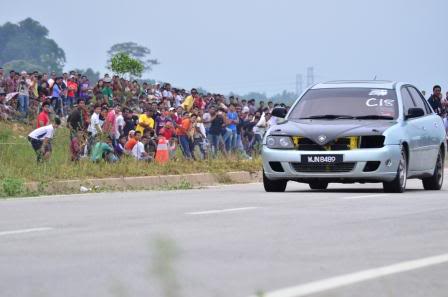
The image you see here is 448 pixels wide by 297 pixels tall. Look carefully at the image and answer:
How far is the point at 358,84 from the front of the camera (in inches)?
845

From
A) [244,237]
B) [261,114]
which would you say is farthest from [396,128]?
[261,114]

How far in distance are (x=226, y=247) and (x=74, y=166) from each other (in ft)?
46.8

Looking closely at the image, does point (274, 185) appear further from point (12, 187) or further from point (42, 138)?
point (42, 138)

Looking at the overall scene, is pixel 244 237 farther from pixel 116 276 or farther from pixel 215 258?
pixel 116 276

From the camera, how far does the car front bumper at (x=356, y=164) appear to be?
770 inches

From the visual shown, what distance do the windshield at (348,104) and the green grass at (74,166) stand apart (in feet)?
14.0

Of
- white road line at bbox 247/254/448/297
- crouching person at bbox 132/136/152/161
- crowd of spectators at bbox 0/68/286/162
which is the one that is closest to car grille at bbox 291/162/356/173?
crowd of spectators at bbox 0/68/286/162

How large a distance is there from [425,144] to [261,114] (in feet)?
68.0

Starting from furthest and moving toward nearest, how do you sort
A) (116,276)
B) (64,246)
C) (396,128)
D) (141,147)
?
(141,147)
(396,128)
(64,246)
(116,276)

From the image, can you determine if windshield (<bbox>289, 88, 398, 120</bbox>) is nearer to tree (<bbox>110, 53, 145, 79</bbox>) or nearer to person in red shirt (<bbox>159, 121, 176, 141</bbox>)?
person in red shirt (<bbox>159, 121, 176, 141</bbox>)

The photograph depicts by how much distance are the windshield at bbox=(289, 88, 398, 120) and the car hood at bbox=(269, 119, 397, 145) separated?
26 centimetres

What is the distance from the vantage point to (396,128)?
20.0 meters

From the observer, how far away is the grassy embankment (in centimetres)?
2312

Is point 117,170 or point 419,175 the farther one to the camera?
point 117,170
